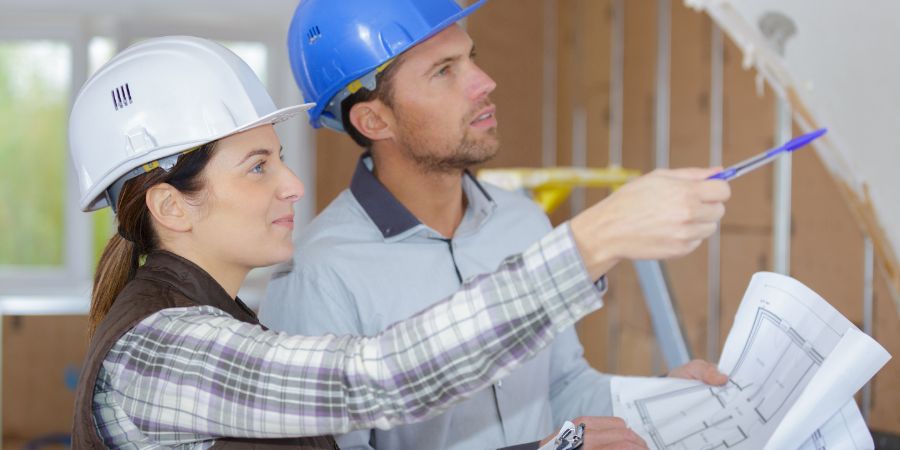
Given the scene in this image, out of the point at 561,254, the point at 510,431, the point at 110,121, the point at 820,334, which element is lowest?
the point at 510,431

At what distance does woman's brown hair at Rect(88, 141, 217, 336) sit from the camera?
3.67 feet

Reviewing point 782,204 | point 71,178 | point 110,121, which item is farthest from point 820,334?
point 71,178

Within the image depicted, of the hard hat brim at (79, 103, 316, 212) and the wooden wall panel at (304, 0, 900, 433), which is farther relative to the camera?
the wooden wall panel at (304, 0, 900, 433)

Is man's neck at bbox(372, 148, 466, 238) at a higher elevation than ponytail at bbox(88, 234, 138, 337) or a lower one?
higher

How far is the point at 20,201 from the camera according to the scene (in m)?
4.66

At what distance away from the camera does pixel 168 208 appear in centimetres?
114

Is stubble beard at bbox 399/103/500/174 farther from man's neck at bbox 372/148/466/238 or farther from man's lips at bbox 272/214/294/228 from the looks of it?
man's lips at bbox 272/214/294/228

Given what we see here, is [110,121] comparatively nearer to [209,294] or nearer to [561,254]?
[209,294]

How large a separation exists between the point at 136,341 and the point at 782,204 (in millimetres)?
2295

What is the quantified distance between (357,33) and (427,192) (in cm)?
30

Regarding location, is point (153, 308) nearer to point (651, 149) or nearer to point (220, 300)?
point (220, 300)

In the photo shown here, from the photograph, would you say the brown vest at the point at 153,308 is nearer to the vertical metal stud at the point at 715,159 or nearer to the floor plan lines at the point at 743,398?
the floor plan lines at the point at 743,398

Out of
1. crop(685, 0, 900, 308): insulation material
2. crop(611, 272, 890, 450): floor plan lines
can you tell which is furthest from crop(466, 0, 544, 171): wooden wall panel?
crop(611, 272, 890, 450): floor plan lines

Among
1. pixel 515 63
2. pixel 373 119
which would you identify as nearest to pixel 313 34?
pixel 373 119
